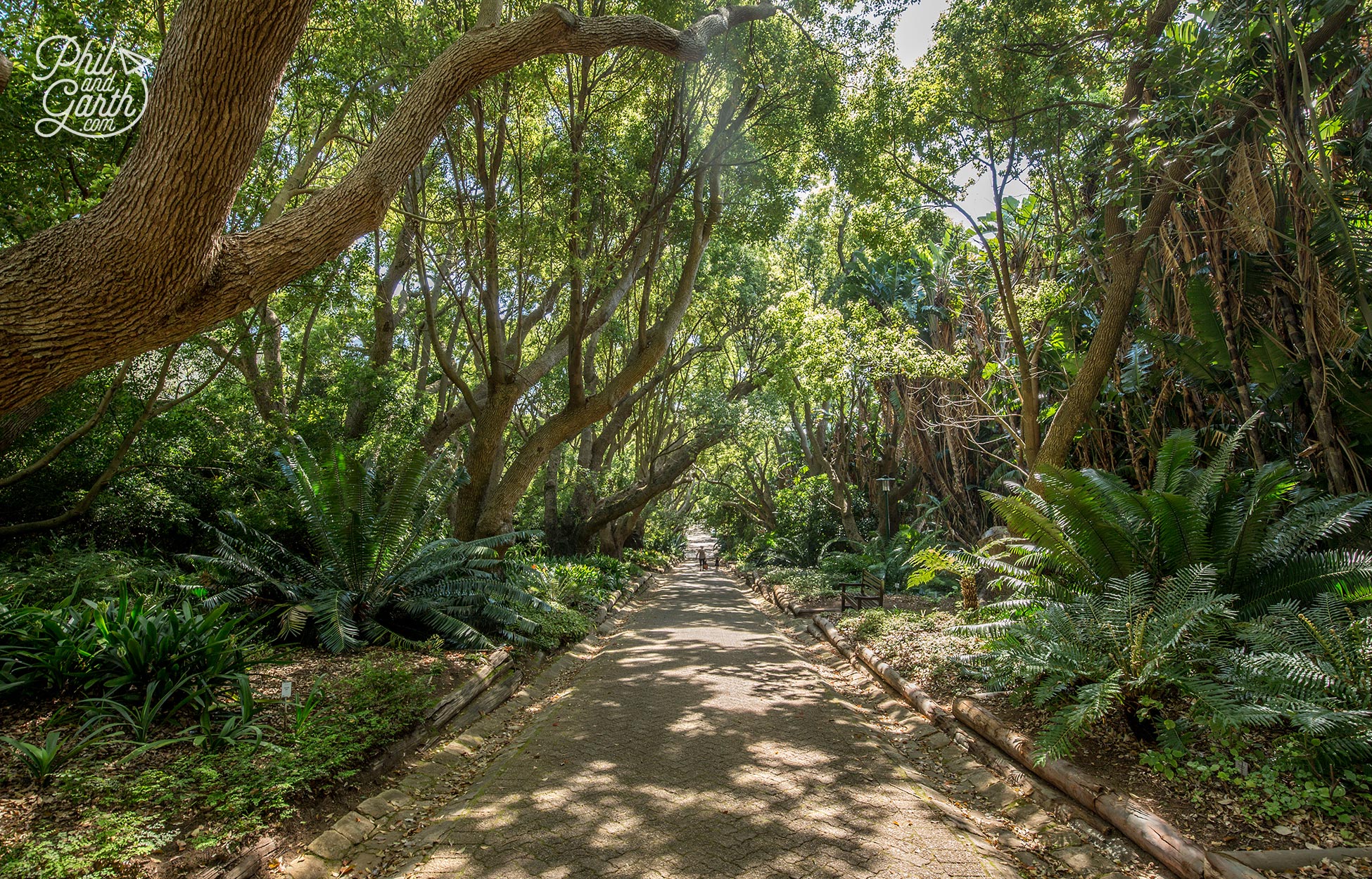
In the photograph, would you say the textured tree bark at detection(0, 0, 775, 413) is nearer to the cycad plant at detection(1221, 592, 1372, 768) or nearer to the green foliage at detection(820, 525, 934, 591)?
the cycad plant at detection(1221, 592, 1372, 768)

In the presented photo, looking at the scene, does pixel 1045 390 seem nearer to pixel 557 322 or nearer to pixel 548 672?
pixel 548 672

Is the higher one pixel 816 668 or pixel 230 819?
pixel 230 819

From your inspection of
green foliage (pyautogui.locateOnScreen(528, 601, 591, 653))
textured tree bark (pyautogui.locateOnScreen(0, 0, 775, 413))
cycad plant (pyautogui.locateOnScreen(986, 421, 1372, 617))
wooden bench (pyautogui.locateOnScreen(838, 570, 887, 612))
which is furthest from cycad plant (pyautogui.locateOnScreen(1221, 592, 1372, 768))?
wooden bench (pyautogui.locateOnScreen(838, 570, 887, 612))

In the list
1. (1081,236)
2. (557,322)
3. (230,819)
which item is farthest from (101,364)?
(557,322)

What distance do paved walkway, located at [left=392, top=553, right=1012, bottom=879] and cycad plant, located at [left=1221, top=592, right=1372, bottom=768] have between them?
174 centimetres

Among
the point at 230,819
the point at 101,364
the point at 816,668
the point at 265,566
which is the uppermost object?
the point at 101,364

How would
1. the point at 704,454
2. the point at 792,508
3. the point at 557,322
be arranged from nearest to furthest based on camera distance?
1. the point at 557,322
2. the point at 792,508
3. the point at 704,454

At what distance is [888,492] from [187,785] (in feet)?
54.5

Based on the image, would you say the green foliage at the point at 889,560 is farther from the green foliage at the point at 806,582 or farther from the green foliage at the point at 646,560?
the green foliage at the point at 646,560

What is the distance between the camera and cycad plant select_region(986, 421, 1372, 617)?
4.75m

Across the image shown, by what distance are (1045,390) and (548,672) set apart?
8.99 m

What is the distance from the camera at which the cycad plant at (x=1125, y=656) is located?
3.86m

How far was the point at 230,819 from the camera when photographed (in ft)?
10.5

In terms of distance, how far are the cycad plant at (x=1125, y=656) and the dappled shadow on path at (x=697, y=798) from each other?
3.56ft
